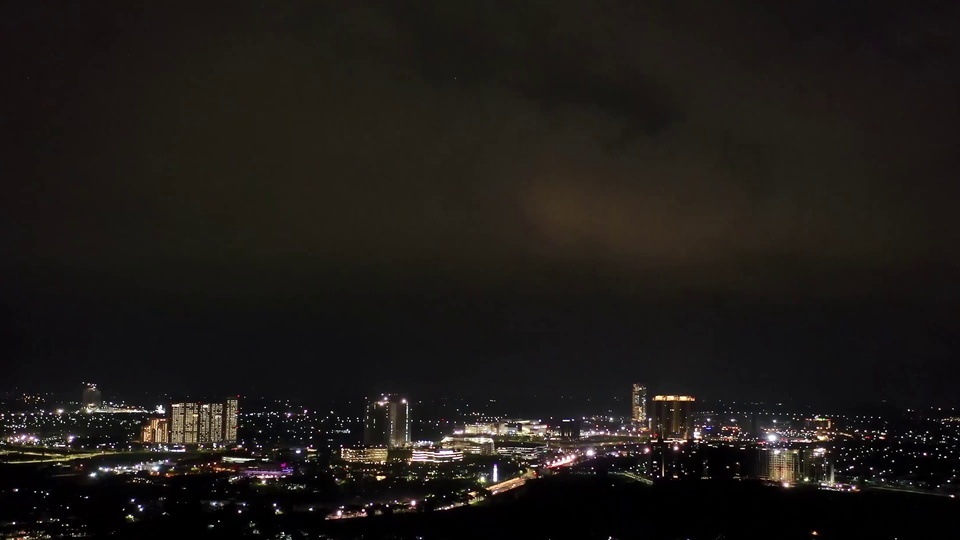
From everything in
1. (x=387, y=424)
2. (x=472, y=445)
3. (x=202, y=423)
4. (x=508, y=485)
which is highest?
(x=387, y=424)

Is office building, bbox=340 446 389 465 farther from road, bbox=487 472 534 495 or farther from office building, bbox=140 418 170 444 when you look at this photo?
office building, bbox=140 418 170 444

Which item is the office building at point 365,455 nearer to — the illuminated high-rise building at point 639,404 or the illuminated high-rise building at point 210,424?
the illuminated high-rise building at point 210,424

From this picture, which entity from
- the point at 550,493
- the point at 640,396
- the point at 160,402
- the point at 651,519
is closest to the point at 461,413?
the point at 640,396

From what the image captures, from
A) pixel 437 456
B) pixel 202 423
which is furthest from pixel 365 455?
pixel 202 423

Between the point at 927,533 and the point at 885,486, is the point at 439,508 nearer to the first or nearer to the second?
the point at 927,533

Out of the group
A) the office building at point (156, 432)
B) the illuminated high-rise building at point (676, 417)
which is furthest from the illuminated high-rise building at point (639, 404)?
the office building at point (156, 432)

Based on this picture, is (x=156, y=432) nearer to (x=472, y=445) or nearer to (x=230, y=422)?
(x=230, y=422)
